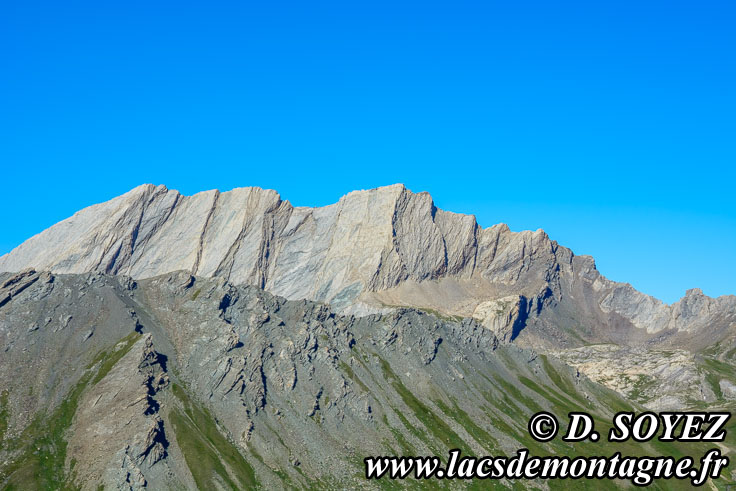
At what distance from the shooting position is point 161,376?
198125mm

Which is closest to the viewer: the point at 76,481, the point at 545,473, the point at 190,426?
the point at 545,473

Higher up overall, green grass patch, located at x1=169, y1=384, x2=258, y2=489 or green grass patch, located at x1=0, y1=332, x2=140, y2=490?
green grass patch, located at x1=0, y1=332, x2=140, y2=490

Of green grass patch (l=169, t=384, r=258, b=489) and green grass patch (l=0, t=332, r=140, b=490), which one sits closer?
green grass patch (l=0, t=332, r=140, b=490)

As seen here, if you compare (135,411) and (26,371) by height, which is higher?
(26,371)

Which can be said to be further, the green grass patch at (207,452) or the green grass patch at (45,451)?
the green grass patch at (207,452)

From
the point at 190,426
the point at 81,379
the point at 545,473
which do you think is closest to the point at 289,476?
the point at 190,426

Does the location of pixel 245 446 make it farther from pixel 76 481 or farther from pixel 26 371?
pixel 26 371

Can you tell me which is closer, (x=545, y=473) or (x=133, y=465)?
(x=545, y=473)

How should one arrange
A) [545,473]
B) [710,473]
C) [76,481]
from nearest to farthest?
1. [545,473]
2. [710,473]
3. [76,481]

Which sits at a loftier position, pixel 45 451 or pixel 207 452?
pixel 45 451

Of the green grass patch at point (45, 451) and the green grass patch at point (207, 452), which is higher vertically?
the green grass patch at point (45, 451)

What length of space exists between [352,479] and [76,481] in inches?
2861

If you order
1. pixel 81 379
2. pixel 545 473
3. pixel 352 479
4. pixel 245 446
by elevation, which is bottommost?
pixel 545 473

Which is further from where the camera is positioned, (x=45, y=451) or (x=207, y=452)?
(x=207, y=452)
